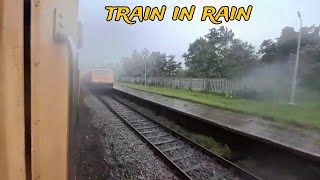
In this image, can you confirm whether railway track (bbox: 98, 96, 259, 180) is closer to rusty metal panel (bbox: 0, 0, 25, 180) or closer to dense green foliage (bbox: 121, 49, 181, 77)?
rusty metal panel (bbox: 0, 0, 25, 180)

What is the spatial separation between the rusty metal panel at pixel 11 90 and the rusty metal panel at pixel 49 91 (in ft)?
0.11

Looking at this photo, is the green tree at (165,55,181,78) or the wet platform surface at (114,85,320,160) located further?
the green tree at (165,55,181,78)

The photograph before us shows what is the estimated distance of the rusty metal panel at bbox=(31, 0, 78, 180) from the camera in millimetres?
840

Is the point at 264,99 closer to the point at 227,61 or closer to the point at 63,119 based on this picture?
the point at 227,61

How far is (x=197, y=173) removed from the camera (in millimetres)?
4965

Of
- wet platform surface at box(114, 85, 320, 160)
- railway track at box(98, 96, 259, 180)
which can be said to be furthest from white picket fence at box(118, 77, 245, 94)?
railway track at box(98, 96, 259, 180)

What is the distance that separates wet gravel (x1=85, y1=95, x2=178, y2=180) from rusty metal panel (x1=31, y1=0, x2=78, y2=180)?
4037 mm

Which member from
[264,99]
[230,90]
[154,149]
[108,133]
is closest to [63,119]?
[154,149]

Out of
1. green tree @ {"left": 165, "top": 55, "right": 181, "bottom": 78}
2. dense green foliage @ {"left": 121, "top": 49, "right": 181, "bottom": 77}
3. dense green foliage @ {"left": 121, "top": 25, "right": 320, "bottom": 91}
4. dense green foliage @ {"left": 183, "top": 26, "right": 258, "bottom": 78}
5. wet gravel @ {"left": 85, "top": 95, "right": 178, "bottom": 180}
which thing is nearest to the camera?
wet gravel @ {"left": 85, "top": 95, "right": 178, "bottom": 180}

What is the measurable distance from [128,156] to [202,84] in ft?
32.6

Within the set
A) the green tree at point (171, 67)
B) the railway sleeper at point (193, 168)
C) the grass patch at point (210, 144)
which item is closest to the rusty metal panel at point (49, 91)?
the railway sleeper at point (193, 168)

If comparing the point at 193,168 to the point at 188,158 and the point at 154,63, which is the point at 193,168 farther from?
the point at 154,63

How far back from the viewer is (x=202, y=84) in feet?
50.2

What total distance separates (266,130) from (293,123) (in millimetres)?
1281
